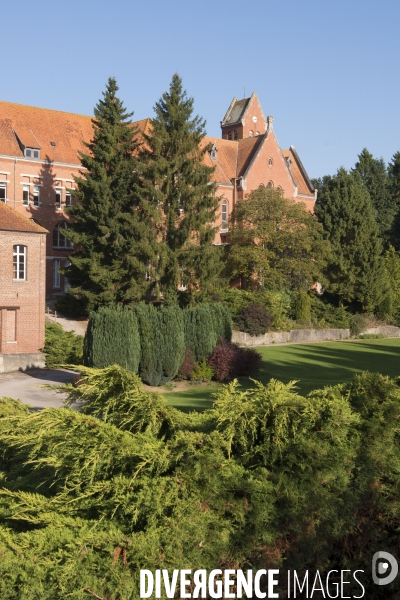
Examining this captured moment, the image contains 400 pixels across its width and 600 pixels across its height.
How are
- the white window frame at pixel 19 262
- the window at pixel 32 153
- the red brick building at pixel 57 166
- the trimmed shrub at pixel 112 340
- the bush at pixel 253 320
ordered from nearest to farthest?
1. the trimmed shrub at pixel 112 340
2. the white window frame at pixel 19 262
3. the bush at pixel 253 320
4. the red brick building at pixel 57 166
5. the window at pixel 32 153

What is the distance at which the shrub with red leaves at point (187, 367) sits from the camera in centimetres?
3225

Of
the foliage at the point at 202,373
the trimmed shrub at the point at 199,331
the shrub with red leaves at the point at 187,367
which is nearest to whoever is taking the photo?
the shrub with red leaves at the point at 187,367

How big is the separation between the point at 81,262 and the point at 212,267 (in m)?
8.69

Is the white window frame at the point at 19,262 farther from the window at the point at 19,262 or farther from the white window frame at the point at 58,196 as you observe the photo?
Result: the white window frame at the point at 58,196

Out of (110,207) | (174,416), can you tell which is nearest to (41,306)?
(110,207)

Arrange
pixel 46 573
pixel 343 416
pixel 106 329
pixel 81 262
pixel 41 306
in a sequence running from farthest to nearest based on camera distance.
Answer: pixel 81 262
pixel 41 306
pixel 106 329
pixel 343 416
pixel 46 573

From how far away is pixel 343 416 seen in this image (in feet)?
23.2

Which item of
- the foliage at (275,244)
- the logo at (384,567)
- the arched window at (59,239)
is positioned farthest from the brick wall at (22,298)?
the logo at (384,567)

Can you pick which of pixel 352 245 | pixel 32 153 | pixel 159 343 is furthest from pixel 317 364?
pixel 32 153

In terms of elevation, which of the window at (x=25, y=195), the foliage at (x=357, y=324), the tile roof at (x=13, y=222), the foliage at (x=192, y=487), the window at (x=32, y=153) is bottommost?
the foliage at (x=357, y=324)

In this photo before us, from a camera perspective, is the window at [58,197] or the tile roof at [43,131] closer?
the tile roof at [43,131]

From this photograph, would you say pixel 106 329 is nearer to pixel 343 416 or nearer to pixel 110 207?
pixel 110 207

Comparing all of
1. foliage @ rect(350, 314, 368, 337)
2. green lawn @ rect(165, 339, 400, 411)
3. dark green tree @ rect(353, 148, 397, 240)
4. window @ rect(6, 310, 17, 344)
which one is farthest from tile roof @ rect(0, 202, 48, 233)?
dark green tree @ rect(353, 148, 397, 240)

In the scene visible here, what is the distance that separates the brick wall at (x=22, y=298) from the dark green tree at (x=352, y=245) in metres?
27.1
